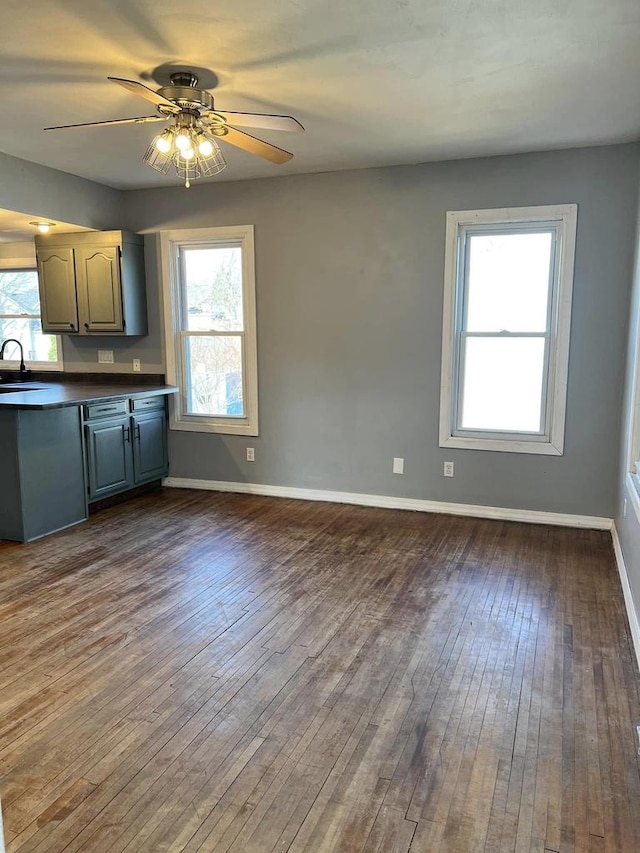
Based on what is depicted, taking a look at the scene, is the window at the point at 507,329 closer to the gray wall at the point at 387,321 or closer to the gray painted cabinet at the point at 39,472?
the gray wall at the point at 387,321

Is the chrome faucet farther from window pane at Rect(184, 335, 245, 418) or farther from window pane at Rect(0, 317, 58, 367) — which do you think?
window pane at Rect(184, 335, 245, 418)

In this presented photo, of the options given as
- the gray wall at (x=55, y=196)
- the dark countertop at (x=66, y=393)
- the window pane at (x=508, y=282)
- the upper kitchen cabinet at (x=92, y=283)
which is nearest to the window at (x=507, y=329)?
the window pane at (x=508, y=282)

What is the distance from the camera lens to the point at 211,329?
5250 mm

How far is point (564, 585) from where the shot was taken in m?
3.36

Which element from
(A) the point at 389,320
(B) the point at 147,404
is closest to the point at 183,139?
(A) the point at 389,320

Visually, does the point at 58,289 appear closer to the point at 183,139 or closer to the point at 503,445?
the point at 183,139

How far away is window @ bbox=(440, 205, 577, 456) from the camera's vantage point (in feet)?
13.9

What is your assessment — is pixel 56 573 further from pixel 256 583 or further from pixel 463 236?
pixel 463 236

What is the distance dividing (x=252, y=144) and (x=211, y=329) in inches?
92.4

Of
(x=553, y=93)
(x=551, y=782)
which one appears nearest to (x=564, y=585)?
(x=551, y=782)

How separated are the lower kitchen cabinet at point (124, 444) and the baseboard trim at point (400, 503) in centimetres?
40

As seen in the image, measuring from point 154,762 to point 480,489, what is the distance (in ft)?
10.5

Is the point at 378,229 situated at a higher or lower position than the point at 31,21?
lower

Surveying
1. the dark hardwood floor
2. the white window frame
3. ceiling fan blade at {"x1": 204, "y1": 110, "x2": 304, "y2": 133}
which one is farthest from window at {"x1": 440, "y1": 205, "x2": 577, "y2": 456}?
the white window frame
